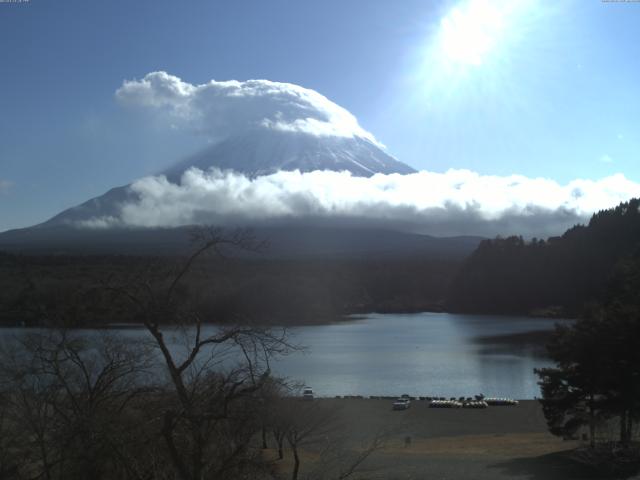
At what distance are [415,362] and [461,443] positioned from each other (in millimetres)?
18747

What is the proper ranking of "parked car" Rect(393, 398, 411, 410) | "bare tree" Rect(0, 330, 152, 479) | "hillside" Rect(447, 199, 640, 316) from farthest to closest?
"hillside" Rect(447, 199, 640, 316), "parked car" Rect(393, 398, 411, 410), "bare tree" Rect(0, 330, 152, 479)

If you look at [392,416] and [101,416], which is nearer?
[101,416]

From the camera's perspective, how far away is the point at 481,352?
3766cm

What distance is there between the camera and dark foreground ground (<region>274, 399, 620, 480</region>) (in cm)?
1120

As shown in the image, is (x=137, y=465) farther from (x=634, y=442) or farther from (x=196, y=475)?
(x=634, y=442)

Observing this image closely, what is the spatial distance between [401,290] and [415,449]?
74.4 meters

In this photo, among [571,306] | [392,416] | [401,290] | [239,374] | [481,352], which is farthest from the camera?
[401,290]

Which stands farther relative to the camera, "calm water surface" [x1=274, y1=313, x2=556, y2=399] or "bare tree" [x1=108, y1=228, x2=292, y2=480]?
"calm water surface" [x1=274, y1=313, x2=556, y2=399]

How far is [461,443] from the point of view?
16094 mm

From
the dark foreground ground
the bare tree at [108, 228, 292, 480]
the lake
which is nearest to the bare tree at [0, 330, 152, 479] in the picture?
the bare tree at [108, 228, 292, 480]

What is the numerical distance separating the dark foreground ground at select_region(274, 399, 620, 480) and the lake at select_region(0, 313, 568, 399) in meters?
2.93

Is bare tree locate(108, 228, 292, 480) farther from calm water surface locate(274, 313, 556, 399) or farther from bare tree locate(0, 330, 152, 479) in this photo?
calm water surface locate(274, 313, 556, 399)

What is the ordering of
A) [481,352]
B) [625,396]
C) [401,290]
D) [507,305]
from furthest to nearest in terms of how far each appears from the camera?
1. [401,290]
2. [507,305]
3. [481,352]
4. [625,396]

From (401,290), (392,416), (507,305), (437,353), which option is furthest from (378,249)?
(392,416)
